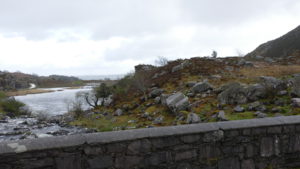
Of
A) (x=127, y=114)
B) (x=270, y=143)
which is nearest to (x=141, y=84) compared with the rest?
(x=127, y=114)

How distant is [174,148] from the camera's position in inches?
136

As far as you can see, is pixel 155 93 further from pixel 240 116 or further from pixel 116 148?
pixel 116 148

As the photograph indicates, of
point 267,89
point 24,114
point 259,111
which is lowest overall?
point 24,114

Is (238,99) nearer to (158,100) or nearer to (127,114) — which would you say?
(158,100)

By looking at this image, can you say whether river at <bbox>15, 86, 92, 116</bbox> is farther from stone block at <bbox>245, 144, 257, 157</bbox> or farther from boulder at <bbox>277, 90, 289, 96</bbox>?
stone block at <bbox>245, 144, 257, 157</bbox>

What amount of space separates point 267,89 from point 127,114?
8.54m

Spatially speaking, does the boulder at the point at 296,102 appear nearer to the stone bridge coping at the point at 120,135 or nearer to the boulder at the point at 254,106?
the boulder at the point at 254,106

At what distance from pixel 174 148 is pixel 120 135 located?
86 cm

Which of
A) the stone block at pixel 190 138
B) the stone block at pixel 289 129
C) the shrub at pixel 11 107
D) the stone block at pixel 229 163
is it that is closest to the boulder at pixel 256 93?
the stone block at pixel 289 129

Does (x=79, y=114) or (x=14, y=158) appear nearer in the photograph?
(x=14, y=158)

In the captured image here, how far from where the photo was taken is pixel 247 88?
10.0 metres

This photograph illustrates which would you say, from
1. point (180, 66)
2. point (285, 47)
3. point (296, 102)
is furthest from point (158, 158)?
point (285, 47)

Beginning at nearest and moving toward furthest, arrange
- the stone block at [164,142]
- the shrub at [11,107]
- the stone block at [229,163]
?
the stone block at [164,142], the stone block at [229,163], the shrub at [11,107]

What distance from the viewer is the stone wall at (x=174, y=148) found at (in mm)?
2959
